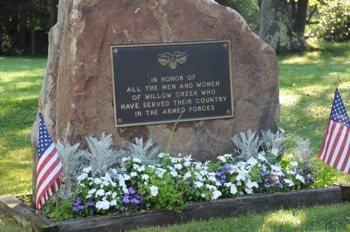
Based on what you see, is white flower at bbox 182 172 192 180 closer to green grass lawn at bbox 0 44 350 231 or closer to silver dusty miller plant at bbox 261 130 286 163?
green grass lawn at bbox 0 44 350 231

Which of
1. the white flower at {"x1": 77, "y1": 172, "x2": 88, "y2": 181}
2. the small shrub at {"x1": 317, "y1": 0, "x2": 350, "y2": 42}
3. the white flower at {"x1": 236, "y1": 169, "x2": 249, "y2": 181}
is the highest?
the white flower at {"x1": 77, "y1": 172, "x2": 88, "y2": 181}

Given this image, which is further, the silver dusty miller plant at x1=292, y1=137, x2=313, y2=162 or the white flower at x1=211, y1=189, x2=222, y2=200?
the silver dusty miller plant at x1=292, y1=137, x2=313, y2=162

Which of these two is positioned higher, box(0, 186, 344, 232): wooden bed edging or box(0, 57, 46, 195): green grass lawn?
box(0, 186, 344, 232): wooden bed edging

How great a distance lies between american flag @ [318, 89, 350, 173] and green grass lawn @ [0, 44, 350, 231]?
461 millimetres

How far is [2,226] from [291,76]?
478 inches

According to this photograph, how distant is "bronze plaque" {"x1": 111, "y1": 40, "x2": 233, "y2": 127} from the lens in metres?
6.99

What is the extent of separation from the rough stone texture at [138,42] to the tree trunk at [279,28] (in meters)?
17.1

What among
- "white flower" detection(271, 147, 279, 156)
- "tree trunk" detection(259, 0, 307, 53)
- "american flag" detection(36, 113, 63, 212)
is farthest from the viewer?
"tree trunk" detection(259, 0, 307, 53)

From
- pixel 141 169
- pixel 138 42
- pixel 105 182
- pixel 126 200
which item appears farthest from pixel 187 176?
pixel 138 42

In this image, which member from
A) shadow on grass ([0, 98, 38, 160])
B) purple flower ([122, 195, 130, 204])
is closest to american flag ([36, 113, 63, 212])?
purple flower ([122, 195, 130, 204])

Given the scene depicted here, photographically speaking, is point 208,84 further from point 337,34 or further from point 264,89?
point 337,34

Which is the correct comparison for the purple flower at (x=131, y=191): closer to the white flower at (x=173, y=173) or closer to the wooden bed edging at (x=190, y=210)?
the wooden bed edging at (x=190, y=210)

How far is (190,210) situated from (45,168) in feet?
4.90

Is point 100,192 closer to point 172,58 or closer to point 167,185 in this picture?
point 167,185
